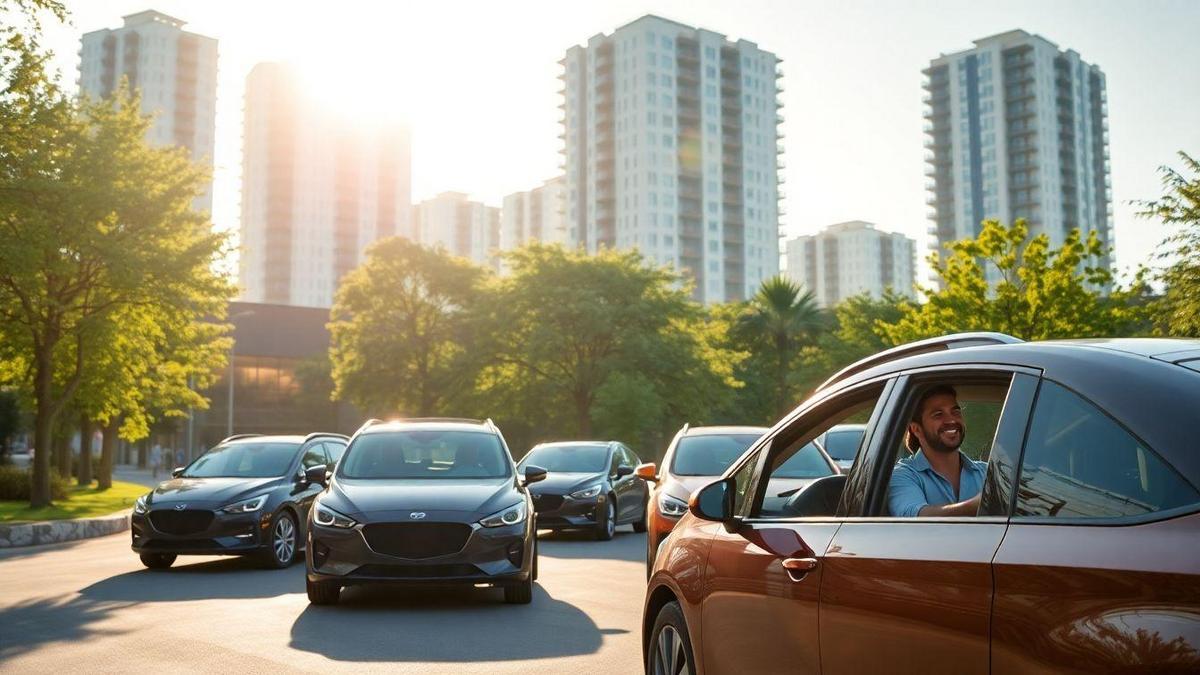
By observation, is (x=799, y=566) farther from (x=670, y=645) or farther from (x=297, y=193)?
(x=297, y=193)

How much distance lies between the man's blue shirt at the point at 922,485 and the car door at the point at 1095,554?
572 mm

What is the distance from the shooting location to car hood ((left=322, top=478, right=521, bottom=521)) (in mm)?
10266

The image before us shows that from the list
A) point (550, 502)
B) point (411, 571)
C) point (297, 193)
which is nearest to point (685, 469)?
point (411, 571)

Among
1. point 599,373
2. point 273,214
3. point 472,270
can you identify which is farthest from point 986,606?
point 273,214

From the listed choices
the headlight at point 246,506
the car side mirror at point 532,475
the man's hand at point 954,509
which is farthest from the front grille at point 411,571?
the man's hand at point 954,509

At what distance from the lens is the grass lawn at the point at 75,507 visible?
74.9ft

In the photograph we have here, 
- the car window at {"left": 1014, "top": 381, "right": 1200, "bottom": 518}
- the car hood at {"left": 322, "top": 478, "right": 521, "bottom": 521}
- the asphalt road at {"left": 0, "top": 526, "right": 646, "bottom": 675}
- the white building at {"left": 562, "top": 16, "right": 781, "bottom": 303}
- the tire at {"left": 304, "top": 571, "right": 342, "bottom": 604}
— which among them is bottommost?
the asphalt road at {"left": 0, "top": 526, "right": 646, "bottom": 675}

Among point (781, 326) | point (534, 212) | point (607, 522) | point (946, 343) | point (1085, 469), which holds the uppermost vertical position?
point (534, 212)

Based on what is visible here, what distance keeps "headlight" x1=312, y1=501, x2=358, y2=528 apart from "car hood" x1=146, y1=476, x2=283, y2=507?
380 centimetres

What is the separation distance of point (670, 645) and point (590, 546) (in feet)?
42.1

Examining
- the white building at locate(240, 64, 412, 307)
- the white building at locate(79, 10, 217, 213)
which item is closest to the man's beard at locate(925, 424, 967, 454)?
the white building at locate(79, 10, 217, 213)

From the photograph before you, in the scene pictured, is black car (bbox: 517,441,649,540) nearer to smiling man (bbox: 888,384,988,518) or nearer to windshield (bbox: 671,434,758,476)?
windshield (bbox: 671,434,758,476)

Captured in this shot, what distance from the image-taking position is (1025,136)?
5802 inches

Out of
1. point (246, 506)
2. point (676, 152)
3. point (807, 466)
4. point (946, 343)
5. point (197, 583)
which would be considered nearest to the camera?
point (946, 343)
